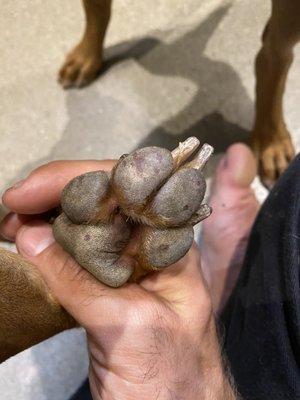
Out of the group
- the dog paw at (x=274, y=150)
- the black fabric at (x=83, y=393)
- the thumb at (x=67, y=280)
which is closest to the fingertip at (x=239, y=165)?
the dog paw at (x=274, y=150)

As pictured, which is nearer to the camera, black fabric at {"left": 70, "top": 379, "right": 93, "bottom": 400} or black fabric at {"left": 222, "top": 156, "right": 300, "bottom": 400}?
black fabric at {"left": 222, "top": 156, "right": 300, "bottom": 400}

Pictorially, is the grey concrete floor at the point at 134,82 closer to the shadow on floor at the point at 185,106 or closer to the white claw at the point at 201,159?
the shadow on floor at the point at 185,106

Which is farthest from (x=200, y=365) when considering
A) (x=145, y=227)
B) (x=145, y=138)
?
(x=145, y=138)

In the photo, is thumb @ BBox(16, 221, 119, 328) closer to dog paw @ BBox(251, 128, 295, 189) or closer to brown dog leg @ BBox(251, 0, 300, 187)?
brown dog leg @ BBox(251, 0, 300, 187)

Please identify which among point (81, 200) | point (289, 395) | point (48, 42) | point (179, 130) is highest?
point (81, 200)

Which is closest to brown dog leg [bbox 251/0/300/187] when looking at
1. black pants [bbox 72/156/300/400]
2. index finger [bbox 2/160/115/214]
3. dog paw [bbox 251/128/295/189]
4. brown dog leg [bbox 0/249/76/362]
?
dog paw [bbox 251/128/295/189]

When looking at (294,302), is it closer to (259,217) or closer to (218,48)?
(259,217)
